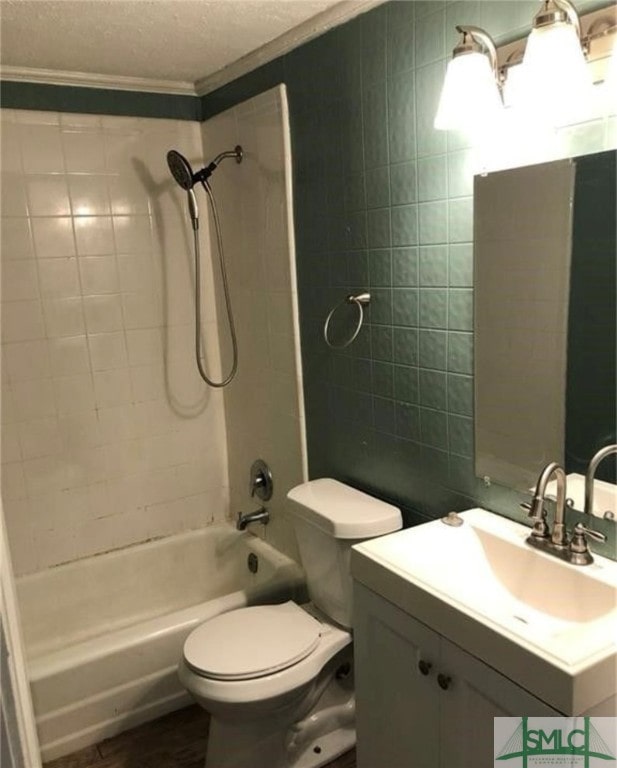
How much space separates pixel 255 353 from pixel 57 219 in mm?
902

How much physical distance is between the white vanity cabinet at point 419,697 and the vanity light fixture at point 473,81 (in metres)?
1.10

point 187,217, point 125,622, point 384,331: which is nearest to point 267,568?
point 125,622

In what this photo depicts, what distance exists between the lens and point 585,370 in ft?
4.45

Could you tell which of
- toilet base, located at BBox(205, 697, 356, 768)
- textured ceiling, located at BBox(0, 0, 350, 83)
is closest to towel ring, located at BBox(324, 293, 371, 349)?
textured ceiling, located at BBox(0, 0, 350, 83)

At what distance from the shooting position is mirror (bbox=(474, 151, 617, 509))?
1.29m

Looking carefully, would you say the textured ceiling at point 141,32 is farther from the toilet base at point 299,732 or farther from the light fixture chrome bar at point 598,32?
the toilet base at point 299,732

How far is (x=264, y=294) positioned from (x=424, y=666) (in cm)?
147

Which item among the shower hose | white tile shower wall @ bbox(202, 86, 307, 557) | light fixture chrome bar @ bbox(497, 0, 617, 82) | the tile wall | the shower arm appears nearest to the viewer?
light fixture chrome bar @ bbox(497, 0, 617, 82)

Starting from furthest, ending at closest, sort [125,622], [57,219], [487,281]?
[125,622] → [57,219] → [487,281]

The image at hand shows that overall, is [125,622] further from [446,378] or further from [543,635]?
[543,635]

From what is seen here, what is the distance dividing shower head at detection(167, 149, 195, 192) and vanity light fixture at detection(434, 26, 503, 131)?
1212 millimetres

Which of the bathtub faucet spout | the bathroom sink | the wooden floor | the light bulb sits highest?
the light bulb

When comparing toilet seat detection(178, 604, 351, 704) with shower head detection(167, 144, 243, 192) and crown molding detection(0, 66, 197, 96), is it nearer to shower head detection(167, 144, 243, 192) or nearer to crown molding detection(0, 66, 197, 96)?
shower head detection(167, 144, 243, 192)

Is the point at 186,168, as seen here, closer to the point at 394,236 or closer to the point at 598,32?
the point at 394,236
